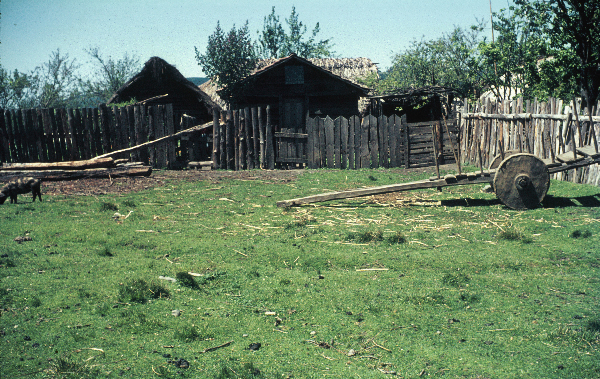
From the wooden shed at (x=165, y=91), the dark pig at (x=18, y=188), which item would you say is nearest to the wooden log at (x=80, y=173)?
the dark pig at (x=18, y=188)

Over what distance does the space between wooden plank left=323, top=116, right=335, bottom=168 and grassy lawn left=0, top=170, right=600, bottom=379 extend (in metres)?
6.91

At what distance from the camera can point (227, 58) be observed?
24.0 m

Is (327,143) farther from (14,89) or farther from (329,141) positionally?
(14,89)

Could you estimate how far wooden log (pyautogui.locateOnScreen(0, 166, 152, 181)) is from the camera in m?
12.5

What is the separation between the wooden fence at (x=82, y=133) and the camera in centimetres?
1537

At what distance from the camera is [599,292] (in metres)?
5.03

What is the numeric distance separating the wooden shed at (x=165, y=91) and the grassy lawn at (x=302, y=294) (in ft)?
43.7

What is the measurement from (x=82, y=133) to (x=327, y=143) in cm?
859

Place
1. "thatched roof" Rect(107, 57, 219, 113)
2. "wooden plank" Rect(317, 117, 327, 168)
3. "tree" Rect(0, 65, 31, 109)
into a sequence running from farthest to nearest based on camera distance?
1. "tree" Rect(0, 65, 31, 109)
2. "thatched roof" Rect(107, 57, 219, 113)
3. "wooden plank" Rect(317, 117, 327, 168)

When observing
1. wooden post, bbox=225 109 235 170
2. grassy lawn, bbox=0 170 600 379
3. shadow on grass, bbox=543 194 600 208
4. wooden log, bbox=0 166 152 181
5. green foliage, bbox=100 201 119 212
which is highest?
wooden post, bbox=225 109 235 170

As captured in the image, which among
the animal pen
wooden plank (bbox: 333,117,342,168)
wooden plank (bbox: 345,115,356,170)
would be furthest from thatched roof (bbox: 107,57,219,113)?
the animal pen

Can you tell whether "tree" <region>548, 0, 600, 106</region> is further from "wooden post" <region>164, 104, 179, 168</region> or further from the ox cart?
"wooden post" <region>164, 104, 179, 168</region>

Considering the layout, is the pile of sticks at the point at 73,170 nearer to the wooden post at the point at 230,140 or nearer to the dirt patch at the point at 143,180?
the dirt patch at the point at 143,180

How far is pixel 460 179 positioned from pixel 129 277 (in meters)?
6.70
